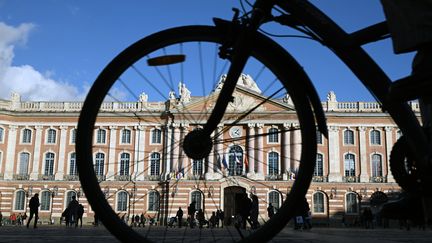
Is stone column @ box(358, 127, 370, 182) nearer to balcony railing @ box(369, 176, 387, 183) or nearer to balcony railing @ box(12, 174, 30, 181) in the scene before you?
balcony railing @ box(369, 176, 387, 183)

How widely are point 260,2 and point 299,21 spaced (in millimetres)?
206

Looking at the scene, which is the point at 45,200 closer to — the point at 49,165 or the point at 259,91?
the point at 49,165

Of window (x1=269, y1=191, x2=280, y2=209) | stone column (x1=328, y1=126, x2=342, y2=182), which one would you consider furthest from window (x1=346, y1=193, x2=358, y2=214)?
window (x1=269, y1=191, x2=280, y2=209)

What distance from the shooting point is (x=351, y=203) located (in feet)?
120

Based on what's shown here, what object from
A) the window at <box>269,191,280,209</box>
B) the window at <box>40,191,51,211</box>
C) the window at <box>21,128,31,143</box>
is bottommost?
the window at <box>40,191,51,211</box>

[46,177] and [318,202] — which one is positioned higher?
[46,177]

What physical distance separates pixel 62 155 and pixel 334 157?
68.9 ft

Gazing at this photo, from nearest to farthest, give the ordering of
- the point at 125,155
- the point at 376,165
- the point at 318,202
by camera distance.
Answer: the point at 318,202, the point at 125,155, the point at 376,165

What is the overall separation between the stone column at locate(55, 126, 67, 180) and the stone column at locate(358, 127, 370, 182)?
22835mm

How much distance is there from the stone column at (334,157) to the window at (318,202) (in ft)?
4.58

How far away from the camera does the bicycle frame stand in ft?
6.91

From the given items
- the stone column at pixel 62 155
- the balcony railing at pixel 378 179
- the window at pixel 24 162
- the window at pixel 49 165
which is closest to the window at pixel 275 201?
the balcony railing at pixel 378 179

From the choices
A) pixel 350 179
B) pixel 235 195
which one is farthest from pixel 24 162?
pixel 235 195

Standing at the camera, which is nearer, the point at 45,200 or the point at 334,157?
the point at 334,157
